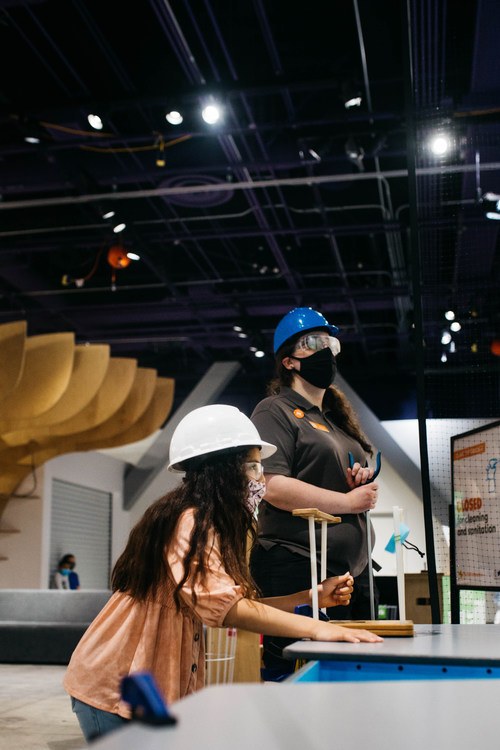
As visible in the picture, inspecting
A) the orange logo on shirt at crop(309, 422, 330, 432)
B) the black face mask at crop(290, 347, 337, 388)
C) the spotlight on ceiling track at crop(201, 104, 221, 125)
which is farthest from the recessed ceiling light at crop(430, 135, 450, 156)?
the orange logo on shirt at crop(309, 422, 330, 432)

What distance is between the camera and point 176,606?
1564 mm

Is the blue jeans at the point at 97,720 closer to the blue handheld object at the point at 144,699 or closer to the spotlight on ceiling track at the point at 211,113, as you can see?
the blue handheld object at the point at 144,699

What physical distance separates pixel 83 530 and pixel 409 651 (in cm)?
1377

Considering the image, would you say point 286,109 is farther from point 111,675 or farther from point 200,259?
point 111,675

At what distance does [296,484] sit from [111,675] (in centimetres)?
79

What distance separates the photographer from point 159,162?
6957 mm

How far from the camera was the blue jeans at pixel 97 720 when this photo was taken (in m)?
1.57

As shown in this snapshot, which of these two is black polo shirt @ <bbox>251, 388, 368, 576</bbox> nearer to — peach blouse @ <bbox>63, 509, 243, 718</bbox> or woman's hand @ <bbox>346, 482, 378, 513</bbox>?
woman's hand @ <bbox>346, 482, 378, 513</bbox>

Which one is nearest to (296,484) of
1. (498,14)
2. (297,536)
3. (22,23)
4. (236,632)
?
(297,536)

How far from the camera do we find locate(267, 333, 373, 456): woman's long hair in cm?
263

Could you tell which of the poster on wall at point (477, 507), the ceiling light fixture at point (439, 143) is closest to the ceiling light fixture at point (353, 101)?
the ceiling light fixture at point (439, 143)

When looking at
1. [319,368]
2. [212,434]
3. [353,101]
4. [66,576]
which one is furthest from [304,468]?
[66,576]

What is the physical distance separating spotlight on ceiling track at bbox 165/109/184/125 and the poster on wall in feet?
13.1

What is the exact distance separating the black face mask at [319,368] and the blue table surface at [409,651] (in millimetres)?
1093
